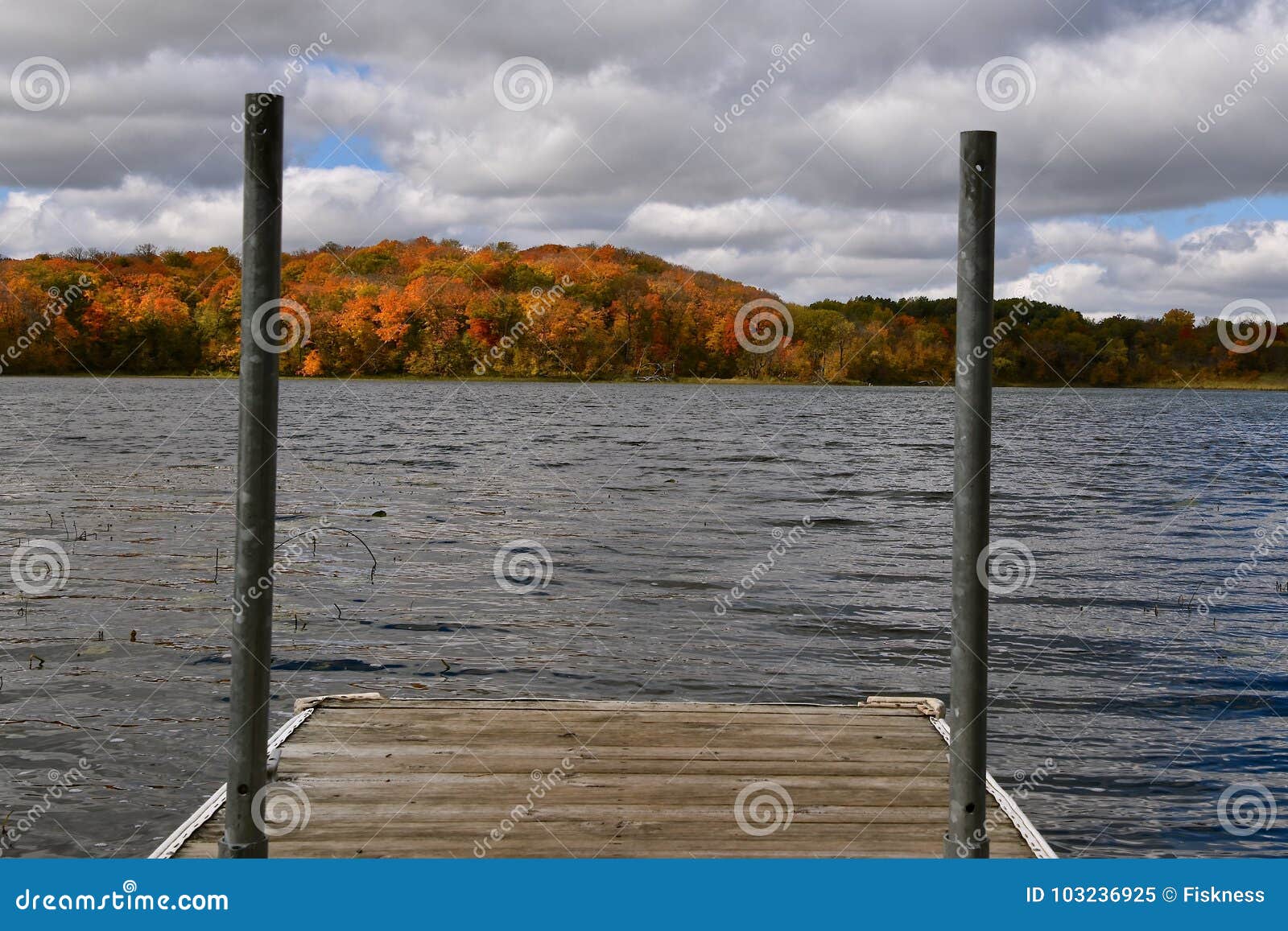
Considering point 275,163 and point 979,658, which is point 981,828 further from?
point 275,163

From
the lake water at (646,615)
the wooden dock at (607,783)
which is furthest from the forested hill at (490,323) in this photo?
the wooden dock at (607,783)

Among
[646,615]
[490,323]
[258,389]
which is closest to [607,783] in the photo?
[258,389]

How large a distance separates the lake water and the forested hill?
54564mm

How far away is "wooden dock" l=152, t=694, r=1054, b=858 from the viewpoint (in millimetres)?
5820

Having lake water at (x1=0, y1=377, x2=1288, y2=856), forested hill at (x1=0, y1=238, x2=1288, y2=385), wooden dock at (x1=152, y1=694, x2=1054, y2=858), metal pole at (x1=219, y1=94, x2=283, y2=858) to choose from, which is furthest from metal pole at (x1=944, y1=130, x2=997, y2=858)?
forested hill at (x1=0, y1=238, x2=1288, y2=385)

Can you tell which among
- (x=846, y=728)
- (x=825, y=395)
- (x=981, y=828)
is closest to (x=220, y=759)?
(x=846, y=728)

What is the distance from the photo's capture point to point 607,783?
21.9 ft

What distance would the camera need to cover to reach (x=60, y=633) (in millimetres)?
14477

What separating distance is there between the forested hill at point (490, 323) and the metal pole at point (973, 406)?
8175cm

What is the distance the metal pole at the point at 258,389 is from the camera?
3.94m

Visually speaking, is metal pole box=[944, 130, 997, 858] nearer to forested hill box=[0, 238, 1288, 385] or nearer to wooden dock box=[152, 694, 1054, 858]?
wooden dock box=[152, 694, 1054, 858]

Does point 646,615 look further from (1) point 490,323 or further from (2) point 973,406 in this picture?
(1) point 490,323

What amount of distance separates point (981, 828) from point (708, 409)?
306 feet

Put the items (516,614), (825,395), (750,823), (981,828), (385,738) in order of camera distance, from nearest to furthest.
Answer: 1. (981,828)
2. (750,823)
3. (385,738)
4. (516,614)
5. (825,395)
